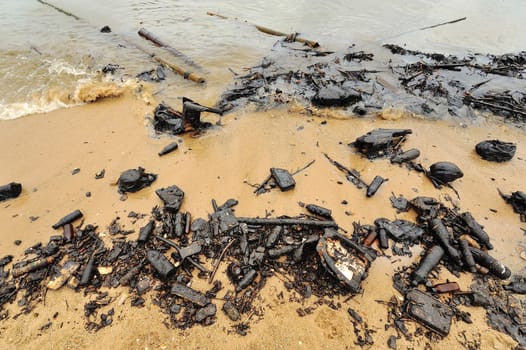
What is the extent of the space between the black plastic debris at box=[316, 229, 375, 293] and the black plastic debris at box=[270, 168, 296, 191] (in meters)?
1.25

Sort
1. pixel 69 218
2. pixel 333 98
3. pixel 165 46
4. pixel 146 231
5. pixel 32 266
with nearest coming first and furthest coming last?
pixel 32 266 < pixel 146 231 < pixel 69 218 < pixel 333 98 < pixel 165 46

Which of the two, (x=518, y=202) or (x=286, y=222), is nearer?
(x=286, y=222)

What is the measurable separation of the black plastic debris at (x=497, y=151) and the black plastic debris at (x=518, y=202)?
1162 mm

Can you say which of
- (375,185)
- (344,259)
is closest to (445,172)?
(375,185)

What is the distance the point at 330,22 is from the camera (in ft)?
46.6

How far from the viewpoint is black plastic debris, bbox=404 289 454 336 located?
3.19m

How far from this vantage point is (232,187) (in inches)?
198

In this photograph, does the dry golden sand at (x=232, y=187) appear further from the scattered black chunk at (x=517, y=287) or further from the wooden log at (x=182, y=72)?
the wooden log at (x=182, y=72)

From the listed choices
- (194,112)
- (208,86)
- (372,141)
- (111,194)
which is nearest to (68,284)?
(111,194)

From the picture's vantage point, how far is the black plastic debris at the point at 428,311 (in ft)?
10.5

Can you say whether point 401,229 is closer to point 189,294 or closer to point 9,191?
point 189,294

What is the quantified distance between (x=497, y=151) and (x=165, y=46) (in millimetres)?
12059

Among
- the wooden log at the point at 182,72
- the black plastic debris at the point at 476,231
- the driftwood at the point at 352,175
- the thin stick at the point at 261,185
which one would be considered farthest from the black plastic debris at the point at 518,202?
the wooden log at the point at 182,72

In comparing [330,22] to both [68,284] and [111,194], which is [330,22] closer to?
[111,194]
